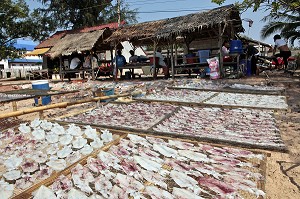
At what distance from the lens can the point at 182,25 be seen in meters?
12.2

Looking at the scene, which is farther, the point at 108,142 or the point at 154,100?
the point at 154,100

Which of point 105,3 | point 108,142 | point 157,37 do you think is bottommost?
point 108,142

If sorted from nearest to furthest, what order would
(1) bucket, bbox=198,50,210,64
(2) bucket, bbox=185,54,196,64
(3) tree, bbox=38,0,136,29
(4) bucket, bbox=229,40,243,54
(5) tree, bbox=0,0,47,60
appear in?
(4) bucket, bbox=229,40,243,54
(1) bucket, bbox=198,50,210,64
(2) bucket, bbox=185,54,196,64
(5) tree, bbox=0,0,47,60
(3) tree, bbox=38,0,136,29

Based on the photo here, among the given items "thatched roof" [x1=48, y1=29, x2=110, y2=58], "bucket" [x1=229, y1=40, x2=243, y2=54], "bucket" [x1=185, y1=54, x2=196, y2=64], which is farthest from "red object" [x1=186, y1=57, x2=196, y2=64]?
"thatched roof" [x1=48, y1=29, x2=110, y2=58]

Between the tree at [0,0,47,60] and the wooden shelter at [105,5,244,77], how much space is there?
1128cm

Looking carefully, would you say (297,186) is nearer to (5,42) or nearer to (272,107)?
(272,107)

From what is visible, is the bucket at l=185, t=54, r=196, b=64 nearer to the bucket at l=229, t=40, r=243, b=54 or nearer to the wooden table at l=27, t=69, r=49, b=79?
the bucket at l=229, t=40, r=243, b=54

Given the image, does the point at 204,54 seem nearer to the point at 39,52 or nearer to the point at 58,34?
the point at 39,52

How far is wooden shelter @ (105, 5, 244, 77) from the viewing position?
11.4 m

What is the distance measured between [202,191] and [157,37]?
11.1 metres

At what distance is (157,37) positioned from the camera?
41.3ft

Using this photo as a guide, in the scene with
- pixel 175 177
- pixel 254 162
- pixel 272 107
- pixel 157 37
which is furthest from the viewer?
pixel 157 37

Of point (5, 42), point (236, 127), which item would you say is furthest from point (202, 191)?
point (5, 42)

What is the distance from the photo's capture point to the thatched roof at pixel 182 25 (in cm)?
1135
